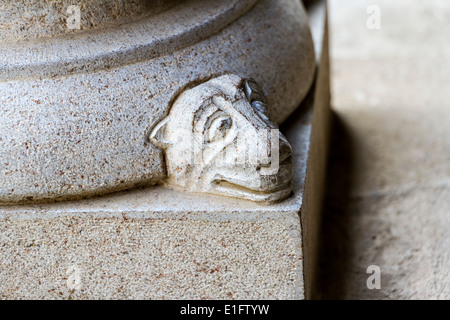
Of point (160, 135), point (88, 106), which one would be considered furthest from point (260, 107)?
point (88, 106)

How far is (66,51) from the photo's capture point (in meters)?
1.84

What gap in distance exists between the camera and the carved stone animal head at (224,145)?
5.81 ft

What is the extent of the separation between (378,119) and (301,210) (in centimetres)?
178

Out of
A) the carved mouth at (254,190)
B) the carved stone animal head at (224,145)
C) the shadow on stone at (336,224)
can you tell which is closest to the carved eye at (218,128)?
the carved stone animal head at (224,145)

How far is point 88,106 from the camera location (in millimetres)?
1813

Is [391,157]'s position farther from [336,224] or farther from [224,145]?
[224,145]

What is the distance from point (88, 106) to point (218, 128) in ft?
1.25

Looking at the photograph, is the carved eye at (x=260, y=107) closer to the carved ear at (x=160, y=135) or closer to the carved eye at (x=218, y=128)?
the carved eye at (x=218, y=128)

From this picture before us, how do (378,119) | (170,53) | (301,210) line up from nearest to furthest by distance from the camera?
(301,210) < (170,53) < (378,119)

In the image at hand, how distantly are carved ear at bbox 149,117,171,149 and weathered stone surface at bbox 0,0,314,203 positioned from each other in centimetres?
2

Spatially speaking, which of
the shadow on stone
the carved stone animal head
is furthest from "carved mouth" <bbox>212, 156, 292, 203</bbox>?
the shadow on stone
